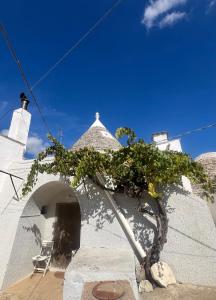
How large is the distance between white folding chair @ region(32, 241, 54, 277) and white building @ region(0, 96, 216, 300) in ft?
0.79

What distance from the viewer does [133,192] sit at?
19.6 feet

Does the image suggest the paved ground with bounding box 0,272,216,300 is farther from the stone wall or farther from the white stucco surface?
the stone wall

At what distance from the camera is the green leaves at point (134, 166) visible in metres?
5.37

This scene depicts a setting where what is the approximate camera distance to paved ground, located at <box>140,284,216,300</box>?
433 cm

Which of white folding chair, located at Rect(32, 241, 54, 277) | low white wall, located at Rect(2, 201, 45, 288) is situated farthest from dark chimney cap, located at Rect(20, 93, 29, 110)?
white folding chair, located at Rect(32, 241, 54, 277)

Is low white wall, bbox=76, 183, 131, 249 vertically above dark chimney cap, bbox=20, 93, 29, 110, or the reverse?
dark chimney cap, bbox=20, 93, 29, 110

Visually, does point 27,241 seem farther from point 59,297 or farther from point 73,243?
point 59,297

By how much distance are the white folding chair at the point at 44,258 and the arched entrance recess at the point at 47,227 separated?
8.2 inches

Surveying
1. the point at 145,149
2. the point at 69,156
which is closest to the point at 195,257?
the point at 145,149

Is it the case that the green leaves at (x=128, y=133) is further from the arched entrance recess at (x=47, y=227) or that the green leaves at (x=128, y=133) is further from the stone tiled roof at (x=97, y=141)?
the arched entrance recess at (x=47, y=227)

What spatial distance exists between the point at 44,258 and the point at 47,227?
1.39m

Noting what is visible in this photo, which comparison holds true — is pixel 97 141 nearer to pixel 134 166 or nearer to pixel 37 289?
pixel 134 166

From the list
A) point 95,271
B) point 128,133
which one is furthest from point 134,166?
point 95,271

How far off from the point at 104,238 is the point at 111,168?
244 centimetres
